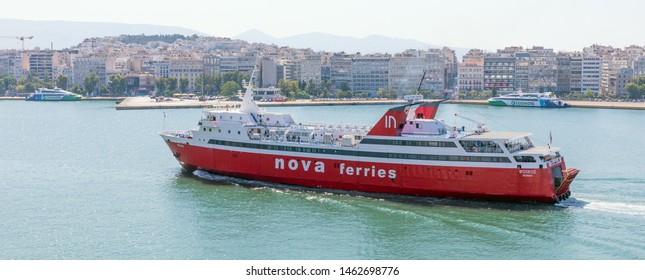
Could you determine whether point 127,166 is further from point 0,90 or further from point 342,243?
point 0,90

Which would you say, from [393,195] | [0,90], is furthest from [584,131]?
[0,90]

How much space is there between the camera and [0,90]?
109 meters

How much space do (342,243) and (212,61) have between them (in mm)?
88882

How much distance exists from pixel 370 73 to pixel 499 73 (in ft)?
48.1

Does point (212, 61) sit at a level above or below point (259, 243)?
above

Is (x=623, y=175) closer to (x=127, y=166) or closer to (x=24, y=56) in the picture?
(x=127, y=166)

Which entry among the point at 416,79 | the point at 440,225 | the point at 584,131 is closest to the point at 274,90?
the point at 416,79

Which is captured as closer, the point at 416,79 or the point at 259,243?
the point at 259,243

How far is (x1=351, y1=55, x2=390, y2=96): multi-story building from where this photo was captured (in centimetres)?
9825

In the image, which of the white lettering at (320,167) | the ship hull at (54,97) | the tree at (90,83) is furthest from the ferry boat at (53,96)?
the white lettering at (320,167)

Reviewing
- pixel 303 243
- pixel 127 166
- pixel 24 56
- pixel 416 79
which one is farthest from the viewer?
pixel 24 56

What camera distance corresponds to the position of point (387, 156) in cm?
2575

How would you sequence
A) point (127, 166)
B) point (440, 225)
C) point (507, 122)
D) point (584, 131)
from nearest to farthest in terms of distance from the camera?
point (440, 225), point (127, 166), point (584, 131), point (507, 122)

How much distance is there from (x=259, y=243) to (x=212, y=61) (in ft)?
291
